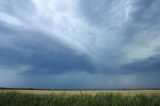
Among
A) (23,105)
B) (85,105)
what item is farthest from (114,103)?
(23,105)

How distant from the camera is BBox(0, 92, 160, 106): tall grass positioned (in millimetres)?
19159

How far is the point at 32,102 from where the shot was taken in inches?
794

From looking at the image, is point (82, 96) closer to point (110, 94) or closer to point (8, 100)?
point (110, 94)

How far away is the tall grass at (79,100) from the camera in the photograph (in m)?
19.2

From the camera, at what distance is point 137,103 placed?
18875 mm

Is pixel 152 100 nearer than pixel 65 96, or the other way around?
pixel 152 100

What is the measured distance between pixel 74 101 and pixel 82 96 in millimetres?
943

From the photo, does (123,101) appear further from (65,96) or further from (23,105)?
(23,105)

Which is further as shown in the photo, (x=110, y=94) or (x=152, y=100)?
(x=110, y=94)

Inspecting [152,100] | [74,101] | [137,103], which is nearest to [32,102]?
[74,101]

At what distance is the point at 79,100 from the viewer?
19938 mm

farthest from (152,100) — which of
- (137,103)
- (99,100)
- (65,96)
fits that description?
(65,96)

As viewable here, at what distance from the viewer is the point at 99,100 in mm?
19688

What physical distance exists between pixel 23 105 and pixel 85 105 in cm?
545
